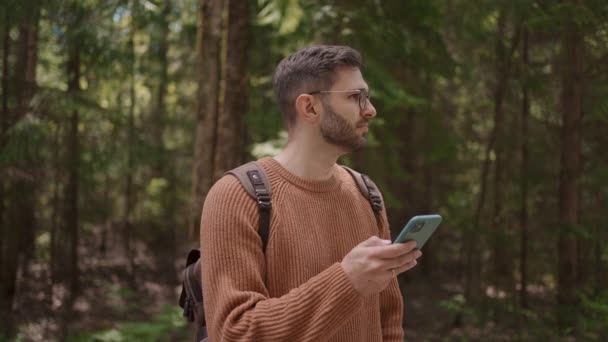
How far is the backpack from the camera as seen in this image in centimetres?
249

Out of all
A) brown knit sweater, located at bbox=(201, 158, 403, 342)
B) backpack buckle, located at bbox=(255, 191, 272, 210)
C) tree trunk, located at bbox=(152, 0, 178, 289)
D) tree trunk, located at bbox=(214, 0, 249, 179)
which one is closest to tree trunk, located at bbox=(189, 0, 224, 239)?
tree trunk, located at bbox=(214, 0, 249, 179)

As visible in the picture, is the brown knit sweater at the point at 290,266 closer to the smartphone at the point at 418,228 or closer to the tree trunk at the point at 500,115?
the smartphone at the point at 418,228

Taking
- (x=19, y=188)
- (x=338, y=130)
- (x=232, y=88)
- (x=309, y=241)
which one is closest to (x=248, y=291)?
(x=309, y=241)

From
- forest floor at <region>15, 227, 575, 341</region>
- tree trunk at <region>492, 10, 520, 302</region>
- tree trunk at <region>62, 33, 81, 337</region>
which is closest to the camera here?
tree trunk at <region>492, 10, 520, 302</region>

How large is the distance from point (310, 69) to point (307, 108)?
0.18 m

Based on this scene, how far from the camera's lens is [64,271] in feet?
47.9

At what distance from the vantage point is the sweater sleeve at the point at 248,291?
221 cm

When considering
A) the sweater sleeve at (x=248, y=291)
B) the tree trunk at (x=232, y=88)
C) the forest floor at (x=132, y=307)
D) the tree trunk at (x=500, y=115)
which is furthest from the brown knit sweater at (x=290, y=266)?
the tree trunk at (x=500, y=115)

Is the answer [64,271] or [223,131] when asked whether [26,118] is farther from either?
[64,271]

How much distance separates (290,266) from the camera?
250 cm

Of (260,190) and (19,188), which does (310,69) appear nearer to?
(260,190)

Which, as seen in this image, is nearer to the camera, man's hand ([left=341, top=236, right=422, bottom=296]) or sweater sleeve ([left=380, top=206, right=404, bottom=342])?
man's hand ([left=341, top=236, right=422, bottom=296])

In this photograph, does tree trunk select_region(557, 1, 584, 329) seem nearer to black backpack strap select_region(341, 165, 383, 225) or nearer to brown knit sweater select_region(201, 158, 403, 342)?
black backpack strap select_region(341, 165, 383, 225)

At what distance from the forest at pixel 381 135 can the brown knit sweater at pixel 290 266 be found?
4607 millimetres
